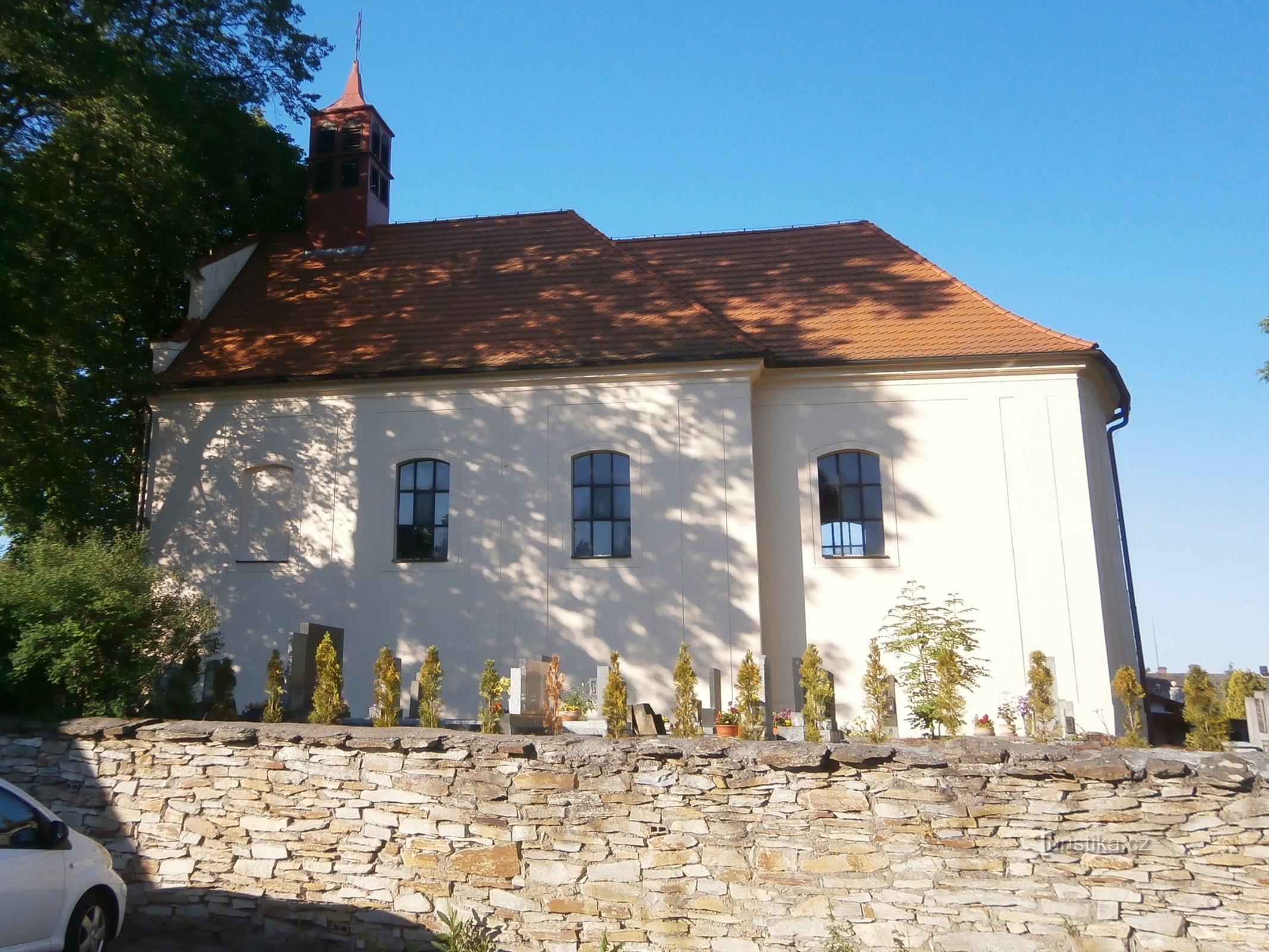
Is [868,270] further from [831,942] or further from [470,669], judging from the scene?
[831,942]

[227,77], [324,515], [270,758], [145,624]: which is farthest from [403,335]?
[270,758]

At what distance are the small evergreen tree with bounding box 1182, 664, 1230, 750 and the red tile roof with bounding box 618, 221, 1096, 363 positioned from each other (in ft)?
24.2

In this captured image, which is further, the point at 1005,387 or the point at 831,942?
the point at 1005,387

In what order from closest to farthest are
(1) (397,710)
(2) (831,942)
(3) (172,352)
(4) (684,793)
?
1. (2) (831,942)
2. (4) (684,793)
3. (1) (397,710)
4. (3) (172,352)

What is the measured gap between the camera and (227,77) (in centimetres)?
1769

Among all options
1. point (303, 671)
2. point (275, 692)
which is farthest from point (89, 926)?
point (303, 671)

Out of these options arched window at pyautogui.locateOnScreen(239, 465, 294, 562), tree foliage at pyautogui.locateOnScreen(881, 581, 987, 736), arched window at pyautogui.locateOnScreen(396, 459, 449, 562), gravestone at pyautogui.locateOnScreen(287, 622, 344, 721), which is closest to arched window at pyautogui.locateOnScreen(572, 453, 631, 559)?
arched window at pyautogui.locateOnScreen(396, 459, 449, 562)

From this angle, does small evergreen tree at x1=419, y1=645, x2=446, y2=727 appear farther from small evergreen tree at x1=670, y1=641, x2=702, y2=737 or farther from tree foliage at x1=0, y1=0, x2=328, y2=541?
tree foliage at x1=0, y1=0, x2=328, y2=541

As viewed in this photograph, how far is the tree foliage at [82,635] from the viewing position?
416 inches

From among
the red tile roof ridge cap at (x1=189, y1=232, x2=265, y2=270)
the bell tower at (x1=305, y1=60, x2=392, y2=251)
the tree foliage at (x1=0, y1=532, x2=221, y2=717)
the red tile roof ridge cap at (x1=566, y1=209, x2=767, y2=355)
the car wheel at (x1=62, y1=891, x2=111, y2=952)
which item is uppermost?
the bell tower at (x1=305, y1=60, x2=392, y2=251)

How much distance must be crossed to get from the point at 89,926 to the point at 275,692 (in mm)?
4055

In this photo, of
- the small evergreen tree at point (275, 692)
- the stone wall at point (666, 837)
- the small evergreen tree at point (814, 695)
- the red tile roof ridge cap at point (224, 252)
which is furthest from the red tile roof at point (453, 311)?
the stone wall at point (666, 837)

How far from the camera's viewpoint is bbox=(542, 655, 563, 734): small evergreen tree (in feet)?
36.9

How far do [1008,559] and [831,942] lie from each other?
8.76 m
